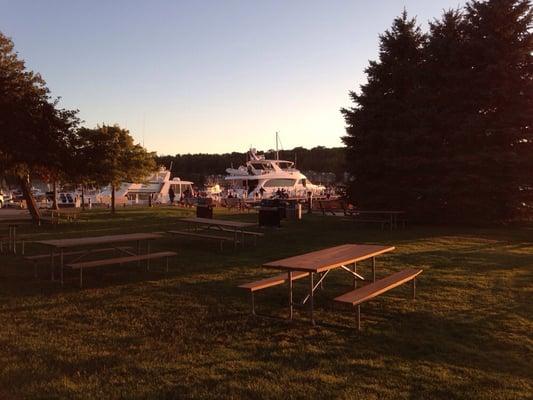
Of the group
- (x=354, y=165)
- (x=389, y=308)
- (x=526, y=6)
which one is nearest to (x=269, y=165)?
(x=354, y=165)

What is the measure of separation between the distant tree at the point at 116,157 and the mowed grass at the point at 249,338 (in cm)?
1231

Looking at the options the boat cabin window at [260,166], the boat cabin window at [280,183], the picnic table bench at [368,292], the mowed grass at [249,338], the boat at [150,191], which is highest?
the boat cabin window at [260,166]

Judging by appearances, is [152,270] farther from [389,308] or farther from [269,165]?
[269,165]

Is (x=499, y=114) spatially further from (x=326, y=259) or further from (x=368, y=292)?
(x=368, y=292)

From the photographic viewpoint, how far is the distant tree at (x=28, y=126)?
1711 centimetres

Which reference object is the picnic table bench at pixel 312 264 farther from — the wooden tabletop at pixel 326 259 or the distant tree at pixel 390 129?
the distant tree at pixel 390 129

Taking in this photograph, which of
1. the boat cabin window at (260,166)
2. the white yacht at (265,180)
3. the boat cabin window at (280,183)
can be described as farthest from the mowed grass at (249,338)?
the boat cabin window at (260,166)

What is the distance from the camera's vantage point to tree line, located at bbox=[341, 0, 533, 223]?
61.6 ft

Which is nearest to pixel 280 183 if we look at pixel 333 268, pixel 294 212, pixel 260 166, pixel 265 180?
pixel 265 180

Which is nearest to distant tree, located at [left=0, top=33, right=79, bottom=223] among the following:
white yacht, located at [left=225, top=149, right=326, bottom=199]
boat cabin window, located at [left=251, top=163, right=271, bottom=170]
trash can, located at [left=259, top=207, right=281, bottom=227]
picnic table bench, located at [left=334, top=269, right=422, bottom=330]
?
trash can, located at [left=259, top=207, right=281, bottom=227]

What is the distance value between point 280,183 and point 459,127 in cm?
3011

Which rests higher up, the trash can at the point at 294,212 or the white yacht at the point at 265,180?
the white yacht at the point at 265,180

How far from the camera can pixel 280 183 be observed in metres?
48.8

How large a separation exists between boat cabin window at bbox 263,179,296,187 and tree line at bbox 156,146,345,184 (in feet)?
201
